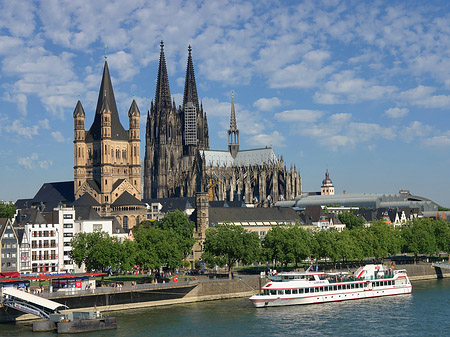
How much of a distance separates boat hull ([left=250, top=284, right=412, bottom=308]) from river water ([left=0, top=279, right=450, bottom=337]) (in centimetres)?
129

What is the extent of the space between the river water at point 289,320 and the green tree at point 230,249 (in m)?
15.4

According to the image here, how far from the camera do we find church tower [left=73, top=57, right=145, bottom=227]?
190 m

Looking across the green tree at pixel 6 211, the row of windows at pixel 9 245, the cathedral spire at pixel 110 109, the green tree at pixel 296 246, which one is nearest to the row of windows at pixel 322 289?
the green tree at pixel 296 246

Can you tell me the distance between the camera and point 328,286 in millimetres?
106812

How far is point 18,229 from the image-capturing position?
12688 centimetres

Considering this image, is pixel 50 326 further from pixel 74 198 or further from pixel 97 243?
pixel 74 198

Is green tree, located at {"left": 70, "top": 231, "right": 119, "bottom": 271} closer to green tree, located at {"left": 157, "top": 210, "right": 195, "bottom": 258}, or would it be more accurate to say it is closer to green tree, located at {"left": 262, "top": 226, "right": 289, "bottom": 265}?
green tree, located at {"left": 157, "top": 210, "right": 195, "bottom": 258}

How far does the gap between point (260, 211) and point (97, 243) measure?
63088 mm

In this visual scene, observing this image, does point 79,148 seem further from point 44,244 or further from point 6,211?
point 44,244

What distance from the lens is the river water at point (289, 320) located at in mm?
80312

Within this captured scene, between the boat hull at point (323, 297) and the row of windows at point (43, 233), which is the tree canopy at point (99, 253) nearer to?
the row of windows at point (43, 233)

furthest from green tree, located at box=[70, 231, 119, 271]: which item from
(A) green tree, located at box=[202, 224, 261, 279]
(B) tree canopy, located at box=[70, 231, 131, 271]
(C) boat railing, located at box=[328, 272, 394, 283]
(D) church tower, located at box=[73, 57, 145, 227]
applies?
(D) church tower, located at box=[73, 57, 145, 227]

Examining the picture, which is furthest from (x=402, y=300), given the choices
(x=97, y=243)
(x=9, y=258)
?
(x=9, y=258)

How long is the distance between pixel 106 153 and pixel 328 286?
9601 cm
